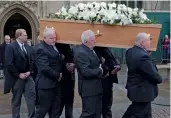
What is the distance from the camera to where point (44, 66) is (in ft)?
17.6

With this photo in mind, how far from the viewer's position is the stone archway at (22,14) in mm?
18172

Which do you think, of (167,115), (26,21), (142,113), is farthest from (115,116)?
(26,21)

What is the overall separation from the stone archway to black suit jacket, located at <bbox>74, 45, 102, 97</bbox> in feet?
43.1

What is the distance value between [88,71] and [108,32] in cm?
74

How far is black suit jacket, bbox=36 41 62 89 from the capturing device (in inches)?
213

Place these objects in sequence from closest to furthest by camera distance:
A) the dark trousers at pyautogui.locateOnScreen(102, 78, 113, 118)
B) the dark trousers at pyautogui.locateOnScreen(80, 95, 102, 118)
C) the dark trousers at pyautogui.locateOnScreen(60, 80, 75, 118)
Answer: the dark trousers at pyautogui.locateOnScreen(80, 95, 102, 118) < the dark trousers at pyautogui.locateOnScreen(102, 78, 113, 118) < the dark trousers at pyautogui.locateOnScreen(60, 80, 75, 118)

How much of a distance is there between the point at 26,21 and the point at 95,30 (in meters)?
14.9

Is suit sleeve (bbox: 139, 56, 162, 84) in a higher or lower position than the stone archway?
lower

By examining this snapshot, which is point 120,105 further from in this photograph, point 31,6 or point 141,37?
point 31,6

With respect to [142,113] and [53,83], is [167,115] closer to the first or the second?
[142,113]

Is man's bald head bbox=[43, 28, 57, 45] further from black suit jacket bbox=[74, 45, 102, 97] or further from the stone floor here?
the stone floor

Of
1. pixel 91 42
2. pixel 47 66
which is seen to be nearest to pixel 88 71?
pixel 91 42

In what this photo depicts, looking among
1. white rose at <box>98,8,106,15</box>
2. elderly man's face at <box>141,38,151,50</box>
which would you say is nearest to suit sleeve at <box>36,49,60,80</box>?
white rose at <box>98,8,106,15</box>

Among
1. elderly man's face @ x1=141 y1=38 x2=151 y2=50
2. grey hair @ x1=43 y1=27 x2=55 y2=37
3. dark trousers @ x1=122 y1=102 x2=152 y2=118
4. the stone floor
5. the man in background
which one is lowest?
the stone floor
